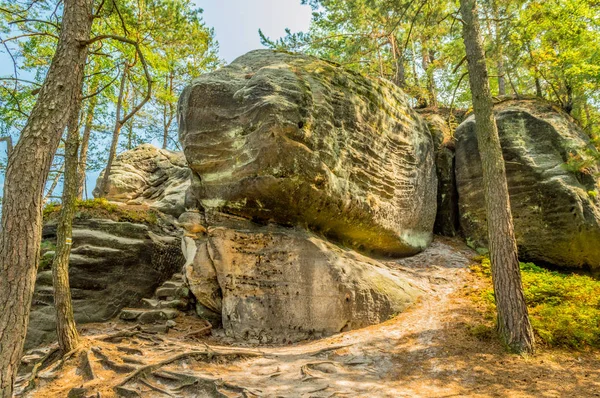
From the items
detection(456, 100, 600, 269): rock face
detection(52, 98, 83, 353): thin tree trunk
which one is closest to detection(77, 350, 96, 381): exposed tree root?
detection(52, 98, 83, 353): thin tree trunk

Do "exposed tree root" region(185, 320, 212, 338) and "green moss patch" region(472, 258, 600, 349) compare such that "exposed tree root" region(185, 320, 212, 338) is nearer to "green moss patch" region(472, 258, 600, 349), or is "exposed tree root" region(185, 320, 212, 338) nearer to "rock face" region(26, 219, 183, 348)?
"rock face" region(26, 219, 183, 348)

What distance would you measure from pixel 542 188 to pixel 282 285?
27.5ft

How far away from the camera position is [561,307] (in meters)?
6.77

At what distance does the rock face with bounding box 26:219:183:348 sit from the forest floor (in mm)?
747

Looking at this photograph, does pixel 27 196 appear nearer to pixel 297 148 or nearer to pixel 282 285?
pixel 297 148

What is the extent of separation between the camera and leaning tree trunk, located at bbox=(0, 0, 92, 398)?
3.46 m

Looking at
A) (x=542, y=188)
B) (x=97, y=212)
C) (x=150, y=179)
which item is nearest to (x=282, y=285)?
(x=97, y=212)

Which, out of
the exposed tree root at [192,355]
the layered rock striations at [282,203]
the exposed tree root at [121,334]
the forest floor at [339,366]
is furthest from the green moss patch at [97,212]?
the exposed tree root at [192,355]

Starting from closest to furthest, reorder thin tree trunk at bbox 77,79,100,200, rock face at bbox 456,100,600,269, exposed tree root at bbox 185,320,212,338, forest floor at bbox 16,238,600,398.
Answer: forest floor at bbox 16,238,600,398, exposed tree root at bbox 185,320,212,338, rock face at bbox 456,100,600,269, thin tree trunk at bbox 77,79,100,200

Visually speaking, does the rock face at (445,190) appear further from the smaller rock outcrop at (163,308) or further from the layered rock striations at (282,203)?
the smaller rock outcrop at (163,308)

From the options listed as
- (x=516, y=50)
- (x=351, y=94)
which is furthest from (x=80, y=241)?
(x=516, y=50)

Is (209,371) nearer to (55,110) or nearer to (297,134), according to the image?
(55,110)

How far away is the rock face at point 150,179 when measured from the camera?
13555 mm

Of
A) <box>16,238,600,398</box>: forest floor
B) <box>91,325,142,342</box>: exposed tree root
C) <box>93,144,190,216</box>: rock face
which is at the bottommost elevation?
<box>16,238,600,398</box>: forest floor
